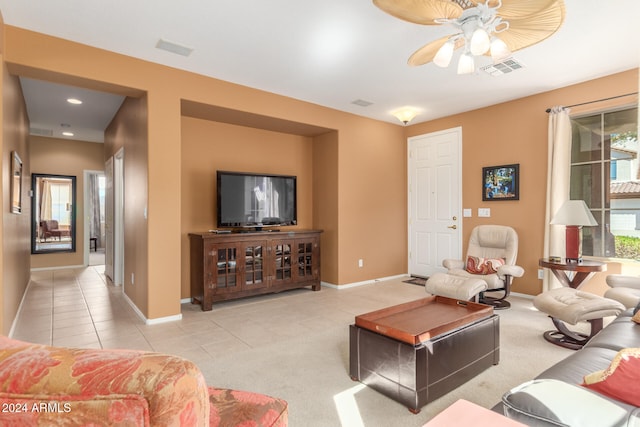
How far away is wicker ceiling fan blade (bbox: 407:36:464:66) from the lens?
2489 mm

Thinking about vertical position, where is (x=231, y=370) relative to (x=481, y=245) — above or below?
below

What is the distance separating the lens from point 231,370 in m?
2.50

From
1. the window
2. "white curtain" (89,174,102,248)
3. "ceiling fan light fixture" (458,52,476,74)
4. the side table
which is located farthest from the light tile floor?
"white curtain" (89,174,102,248)

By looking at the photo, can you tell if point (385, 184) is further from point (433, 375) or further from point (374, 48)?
point (433, 375)

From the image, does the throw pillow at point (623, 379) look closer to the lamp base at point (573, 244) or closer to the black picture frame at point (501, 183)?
the lamp base at point (573, 244)

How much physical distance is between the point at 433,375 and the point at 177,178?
3.05 metres

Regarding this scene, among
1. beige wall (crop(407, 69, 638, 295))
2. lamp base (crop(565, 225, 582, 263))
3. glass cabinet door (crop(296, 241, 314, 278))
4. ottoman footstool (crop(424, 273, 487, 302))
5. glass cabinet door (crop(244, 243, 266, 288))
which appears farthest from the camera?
glass cabinet door (crop(296, 241, 314, 278))

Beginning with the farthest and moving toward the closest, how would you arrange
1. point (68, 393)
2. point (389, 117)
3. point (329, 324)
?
point (389, 117) → point (329, 324) → point (68, 393)

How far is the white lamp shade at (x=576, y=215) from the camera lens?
3.54 metres

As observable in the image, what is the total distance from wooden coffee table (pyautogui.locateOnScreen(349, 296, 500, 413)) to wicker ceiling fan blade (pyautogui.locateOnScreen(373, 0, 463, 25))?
6.21 ft

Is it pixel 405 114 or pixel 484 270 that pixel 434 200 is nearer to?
pixel 405 114

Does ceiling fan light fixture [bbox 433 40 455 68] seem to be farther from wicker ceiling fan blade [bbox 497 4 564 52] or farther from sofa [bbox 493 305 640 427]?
sofa [bbox 493 305 640 427]

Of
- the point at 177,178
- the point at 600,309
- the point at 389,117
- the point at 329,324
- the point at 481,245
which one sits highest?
the point at 389,117

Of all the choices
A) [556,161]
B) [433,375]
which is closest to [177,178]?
[433,375]
